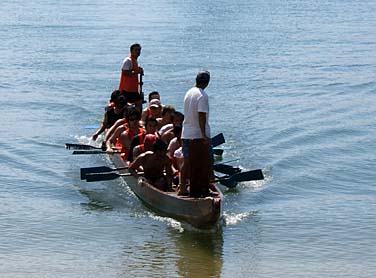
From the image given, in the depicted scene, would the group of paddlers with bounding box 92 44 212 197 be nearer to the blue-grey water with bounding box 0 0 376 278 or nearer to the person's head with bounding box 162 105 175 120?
the person's head with bounding box 162 105 175 120

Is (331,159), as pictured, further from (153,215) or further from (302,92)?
(302,92)

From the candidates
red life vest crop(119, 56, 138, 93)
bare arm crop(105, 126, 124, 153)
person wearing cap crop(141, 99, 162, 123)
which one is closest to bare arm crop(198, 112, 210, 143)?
person wearing cap crop(141, 99, 162, 123)

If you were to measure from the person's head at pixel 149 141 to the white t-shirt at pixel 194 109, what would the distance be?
1979 mm

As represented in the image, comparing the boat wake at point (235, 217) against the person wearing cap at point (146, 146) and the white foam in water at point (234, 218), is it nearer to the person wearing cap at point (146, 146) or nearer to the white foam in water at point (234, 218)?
the white foam in water at point (234, 218)

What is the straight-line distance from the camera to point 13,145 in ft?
67.3

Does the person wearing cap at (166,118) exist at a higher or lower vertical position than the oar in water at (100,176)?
higher

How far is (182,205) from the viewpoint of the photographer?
14047 mm

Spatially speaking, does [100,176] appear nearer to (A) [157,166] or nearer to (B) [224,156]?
(A) [157,166]

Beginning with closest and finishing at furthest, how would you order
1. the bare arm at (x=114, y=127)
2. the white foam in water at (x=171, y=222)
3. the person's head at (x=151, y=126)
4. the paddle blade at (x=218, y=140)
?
the white foam in water at (x=171, y=222) < the person's head at (x=151, y=126) < the bare arm at (x=114, y=127) < the paddle blade at (x=218, y=140)

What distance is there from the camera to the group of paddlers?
13.4m

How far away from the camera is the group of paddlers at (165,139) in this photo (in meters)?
13.4

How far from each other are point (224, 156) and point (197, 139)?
604 centimetres

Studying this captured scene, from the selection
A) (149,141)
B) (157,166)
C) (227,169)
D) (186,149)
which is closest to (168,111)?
(227,169)

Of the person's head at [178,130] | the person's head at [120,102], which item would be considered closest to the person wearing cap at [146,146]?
the person's head at [178,130]
